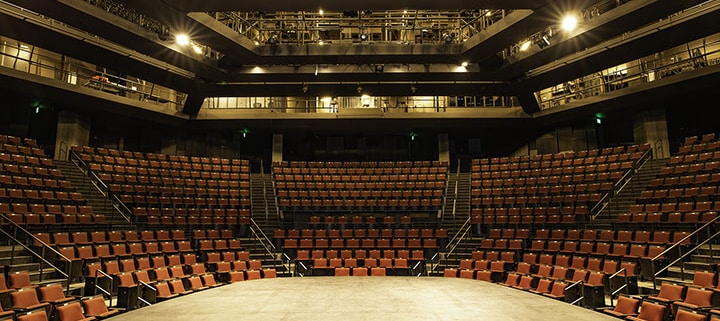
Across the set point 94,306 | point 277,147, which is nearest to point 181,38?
point 94,306

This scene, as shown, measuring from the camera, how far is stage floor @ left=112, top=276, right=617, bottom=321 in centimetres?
692

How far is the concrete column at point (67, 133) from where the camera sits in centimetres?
1505

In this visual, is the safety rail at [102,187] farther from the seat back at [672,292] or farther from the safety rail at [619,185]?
the safety rail at [619,185]

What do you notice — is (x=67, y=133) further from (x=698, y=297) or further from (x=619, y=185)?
(x=619, y=185)

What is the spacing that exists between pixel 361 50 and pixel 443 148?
306 inches

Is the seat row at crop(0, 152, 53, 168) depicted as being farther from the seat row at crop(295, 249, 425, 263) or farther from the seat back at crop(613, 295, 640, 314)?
the seat back at crop(613, 295, 640, 314)

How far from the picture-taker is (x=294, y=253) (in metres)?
13.2

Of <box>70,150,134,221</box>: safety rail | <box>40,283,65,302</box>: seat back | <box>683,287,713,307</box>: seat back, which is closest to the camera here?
<box>683,287,713,307</box>: seat back

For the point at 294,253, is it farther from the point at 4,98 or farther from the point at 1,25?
the point at 4,98

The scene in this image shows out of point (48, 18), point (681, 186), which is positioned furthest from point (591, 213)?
point (48, 18)

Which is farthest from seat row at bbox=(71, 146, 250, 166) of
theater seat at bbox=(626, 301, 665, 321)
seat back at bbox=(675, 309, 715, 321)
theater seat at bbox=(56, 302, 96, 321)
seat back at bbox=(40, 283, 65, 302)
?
seat back at bbox=(675, 309, 715, 321)

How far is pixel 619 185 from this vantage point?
13.2 meters

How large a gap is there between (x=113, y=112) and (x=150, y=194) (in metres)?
3.68

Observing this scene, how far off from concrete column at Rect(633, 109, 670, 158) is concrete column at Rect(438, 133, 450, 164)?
23.4 ft
